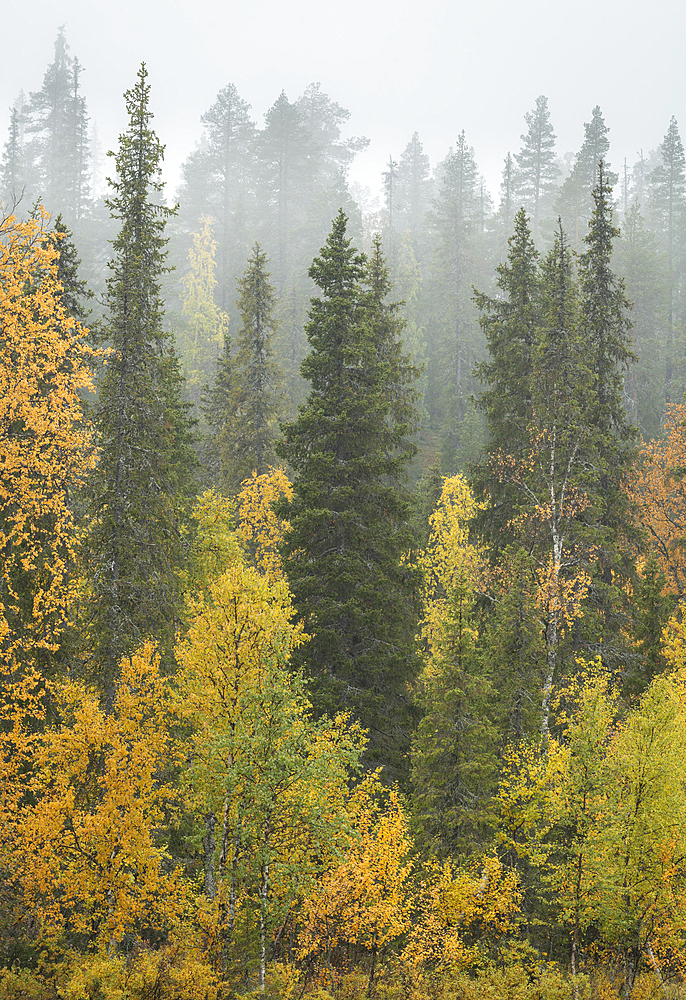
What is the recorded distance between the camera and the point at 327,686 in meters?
17.8

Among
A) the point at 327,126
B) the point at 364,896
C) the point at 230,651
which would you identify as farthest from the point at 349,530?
the point at 327,126

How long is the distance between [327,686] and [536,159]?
252 ft

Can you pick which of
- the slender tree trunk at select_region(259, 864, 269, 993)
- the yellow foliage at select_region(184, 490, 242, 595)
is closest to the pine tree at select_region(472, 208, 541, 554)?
the yellow foliage at select_region(184, 490, 242, 595)

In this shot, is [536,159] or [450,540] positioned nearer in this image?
[450,540]

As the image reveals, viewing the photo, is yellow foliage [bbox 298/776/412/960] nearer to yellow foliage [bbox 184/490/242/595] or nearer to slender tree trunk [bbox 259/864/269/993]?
slender tree trunk [bbox 259/864/269/993]

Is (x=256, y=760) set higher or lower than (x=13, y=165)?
lower

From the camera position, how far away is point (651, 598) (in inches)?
866

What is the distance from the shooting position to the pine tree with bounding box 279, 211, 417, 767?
18312 mm

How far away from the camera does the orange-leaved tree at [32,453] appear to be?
1418cm

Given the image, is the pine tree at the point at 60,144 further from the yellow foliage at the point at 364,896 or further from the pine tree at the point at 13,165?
the yellow foliage at the point at 364,896

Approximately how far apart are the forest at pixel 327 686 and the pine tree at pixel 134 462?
8 cm

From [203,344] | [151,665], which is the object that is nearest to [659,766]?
[151,665]

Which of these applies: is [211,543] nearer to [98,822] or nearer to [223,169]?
[98,822]

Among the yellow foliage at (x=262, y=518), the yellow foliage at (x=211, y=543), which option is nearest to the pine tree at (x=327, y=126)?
the yellow foliage at (x=262, y=518)
